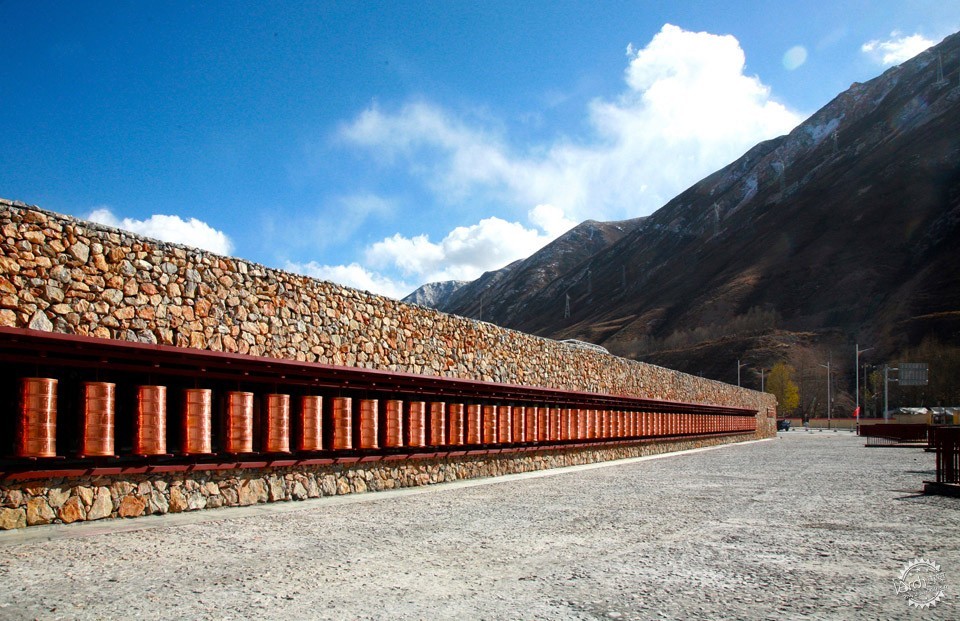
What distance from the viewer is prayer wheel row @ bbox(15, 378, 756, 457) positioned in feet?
25.6

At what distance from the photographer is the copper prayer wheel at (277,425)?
1031cm

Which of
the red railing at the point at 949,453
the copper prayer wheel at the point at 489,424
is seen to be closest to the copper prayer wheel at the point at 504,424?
the copper prayer wheel at the point at 489,424

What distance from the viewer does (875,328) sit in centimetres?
10156

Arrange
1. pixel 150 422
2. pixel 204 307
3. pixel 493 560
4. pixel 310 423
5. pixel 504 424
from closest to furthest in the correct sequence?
pixel 493 560, pixel 150 422, pixel 204 307, pixel 310 423, pixel 504 424

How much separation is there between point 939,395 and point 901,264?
29560 millimetres

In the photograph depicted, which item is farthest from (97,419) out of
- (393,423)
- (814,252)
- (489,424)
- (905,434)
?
(814,252)

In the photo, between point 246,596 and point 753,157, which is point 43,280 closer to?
point 246,596

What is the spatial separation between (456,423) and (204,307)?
614cm

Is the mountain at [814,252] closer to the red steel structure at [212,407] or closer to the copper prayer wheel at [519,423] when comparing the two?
the copper prayer wheel at [519,423]

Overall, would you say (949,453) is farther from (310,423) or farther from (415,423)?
(310,423)

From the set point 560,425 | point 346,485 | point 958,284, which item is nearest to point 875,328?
point 958,284

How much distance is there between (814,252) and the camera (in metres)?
124

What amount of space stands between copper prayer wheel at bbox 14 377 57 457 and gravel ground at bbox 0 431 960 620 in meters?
0.77

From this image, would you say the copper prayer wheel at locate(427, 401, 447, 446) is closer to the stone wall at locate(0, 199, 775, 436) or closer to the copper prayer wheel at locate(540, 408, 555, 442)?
the stone wall at locate(0, 199, 775, 436)
